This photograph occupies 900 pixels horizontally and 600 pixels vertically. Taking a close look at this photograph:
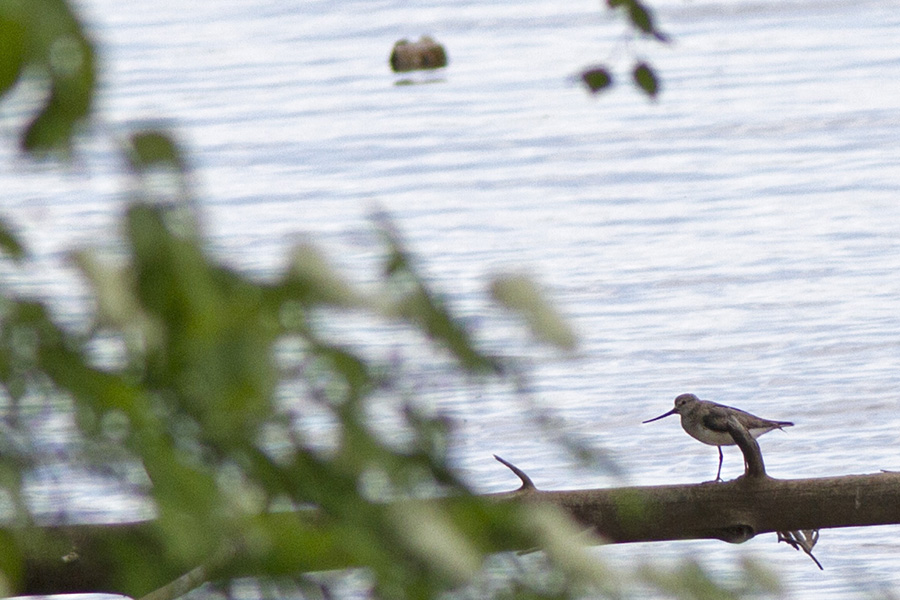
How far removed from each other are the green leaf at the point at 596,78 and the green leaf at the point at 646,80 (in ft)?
0.11

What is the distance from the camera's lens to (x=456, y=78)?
11188mm

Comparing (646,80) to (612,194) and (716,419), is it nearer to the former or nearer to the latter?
(716,419)

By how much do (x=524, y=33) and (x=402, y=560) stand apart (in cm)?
1241

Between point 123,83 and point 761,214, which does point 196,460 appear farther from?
point 123,83

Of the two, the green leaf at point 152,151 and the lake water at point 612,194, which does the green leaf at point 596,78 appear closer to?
the lake water at point 612,194

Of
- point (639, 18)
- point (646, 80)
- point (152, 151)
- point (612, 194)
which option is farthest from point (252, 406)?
point (612, 194)

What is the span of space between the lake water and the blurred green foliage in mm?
18

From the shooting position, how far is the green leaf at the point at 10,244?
2.27ft

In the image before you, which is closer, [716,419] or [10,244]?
[10,244]

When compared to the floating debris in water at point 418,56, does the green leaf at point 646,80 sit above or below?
above

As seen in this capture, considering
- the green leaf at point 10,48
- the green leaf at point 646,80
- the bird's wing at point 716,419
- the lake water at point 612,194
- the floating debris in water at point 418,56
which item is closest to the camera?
the green leaf at point 10,48

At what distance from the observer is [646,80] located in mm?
1634

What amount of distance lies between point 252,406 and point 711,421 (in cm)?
234

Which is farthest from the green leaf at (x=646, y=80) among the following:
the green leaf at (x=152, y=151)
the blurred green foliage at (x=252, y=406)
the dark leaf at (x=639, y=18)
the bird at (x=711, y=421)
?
the bird at (x=711, y=421)
